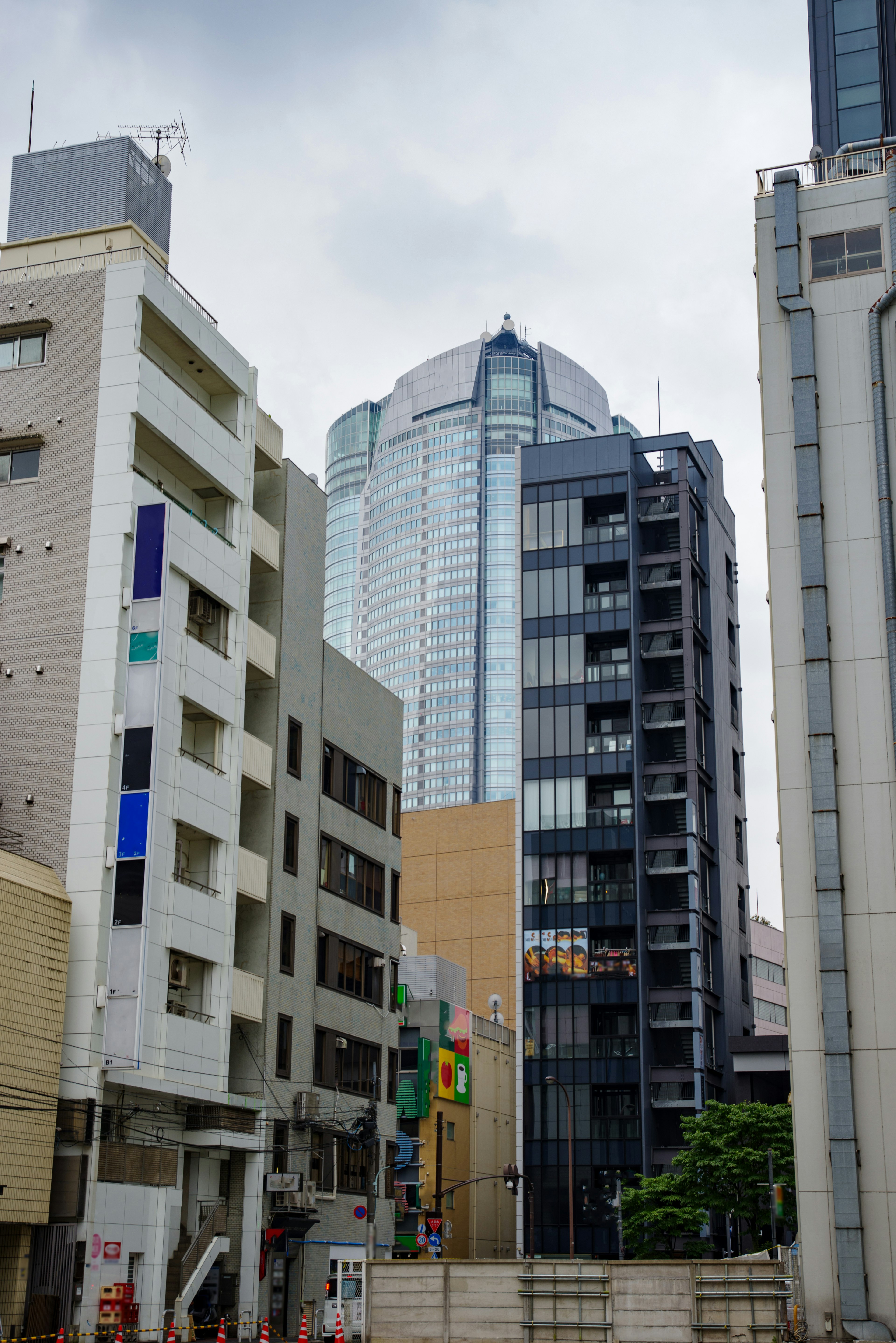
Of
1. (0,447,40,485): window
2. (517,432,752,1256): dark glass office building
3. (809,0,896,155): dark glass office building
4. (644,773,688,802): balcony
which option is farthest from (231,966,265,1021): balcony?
(644,773,688,802): balcony

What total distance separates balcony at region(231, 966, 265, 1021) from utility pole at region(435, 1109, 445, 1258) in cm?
1531

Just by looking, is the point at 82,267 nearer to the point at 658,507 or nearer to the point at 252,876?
the point at 252,876

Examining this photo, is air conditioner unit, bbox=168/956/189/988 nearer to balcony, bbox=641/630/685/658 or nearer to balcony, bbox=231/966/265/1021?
balcony, bbox=231/966/265/1021

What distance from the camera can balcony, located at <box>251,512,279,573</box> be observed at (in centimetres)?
6506

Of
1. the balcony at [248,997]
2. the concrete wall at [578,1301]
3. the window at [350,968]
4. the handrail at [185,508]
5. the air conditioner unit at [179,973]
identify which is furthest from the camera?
the window at [350,968]

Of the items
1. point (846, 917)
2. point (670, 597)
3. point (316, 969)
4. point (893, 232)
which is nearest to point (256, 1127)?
point (316, 969)

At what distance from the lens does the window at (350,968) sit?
225 feet

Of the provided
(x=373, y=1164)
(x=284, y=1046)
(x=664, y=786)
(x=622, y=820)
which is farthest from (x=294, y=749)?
(x=664, y=786)

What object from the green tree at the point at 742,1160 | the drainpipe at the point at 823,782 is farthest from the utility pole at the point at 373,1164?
the drainpipe at the point at 823,782

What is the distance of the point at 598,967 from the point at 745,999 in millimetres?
18192

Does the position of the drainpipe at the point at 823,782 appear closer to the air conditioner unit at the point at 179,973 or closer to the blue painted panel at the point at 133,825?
the blue painted panel at the point at 133,825

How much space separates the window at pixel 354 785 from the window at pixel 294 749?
3.25 meters

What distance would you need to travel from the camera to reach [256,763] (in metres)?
63.2

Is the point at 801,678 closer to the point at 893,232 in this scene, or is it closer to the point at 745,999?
the point at 893,232
